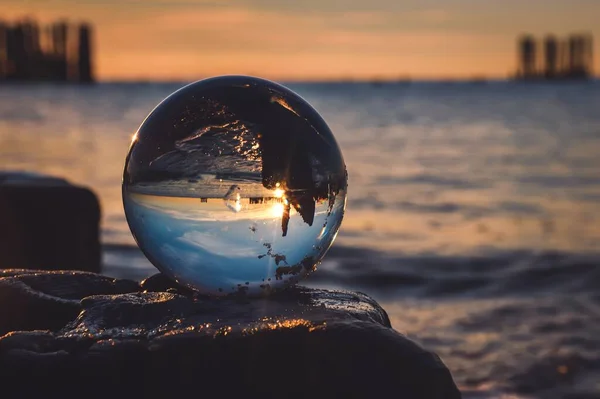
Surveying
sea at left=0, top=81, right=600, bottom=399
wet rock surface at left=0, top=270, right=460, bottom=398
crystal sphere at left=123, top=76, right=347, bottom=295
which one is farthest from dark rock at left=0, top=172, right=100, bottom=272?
wet rock surface at left=0, top=270, right=460, bottom=398

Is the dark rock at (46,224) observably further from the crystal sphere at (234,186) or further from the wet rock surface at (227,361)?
the wet rock surface at (227,361)

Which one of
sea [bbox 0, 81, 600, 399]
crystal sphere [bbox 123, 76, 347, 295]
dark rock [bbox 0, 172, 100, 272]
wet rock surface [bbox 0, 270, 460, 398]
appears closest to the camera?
wet rock surface [bbox 0, 270, 460, 398]

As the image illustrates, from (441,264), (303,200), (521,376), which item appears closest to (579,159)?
(441,264)

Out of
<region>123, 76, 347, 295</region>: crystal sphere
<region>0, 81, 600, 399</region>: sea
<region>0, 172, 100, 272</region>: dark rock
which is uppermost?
<region>123, 76, 347, 295</region>: crystal sphere

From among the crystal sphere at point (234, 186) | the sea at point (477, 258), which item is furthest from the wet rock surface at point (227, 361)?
the sea at point (477, 258)

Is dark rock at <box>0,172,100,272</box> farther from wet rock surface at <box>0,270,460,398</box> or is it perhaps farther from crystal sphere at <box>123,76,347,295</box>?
wet rock surface at <box>0,270,460,398</box>

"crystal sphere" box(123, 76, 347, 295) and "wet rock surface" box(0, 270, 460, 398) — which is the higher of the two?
"crystal sphere" box(123, 76, 347, 295)

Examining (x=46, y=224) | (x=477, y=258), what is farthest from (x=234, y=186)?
(x=477, y=258)

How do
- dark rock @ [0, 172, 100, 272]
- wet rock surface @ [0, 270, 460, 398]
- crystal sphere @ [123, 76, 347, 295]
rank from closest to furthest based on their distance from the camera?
wet rock surface @ [0, 270, 460, 398]
crystal sphere @ [123, 76, 347, 295]
dark rock @ [0, 172, 100, 272]
